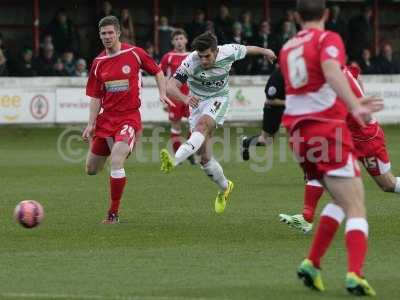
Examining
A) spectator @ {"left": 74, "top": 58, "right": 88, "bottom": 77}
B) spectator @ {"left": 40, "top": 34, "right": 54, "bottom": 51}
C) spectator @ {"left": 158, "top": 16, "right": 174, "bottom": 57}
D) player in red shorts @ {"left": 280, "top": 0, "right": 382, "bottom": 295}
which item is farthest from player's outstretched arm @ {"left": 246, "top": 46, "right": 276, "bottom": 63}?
spectator @ {"left": 158, "top": 16, "right": 174, "bottom": 57}

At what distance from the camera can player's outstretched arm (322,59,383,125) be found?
27.2 ft

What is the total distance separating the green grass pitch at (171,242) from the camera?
30.0ft

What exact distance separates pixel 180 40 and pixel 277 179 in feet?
14.3

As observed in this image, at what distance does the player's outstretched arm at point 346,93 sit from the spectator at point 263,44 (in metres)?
23.1

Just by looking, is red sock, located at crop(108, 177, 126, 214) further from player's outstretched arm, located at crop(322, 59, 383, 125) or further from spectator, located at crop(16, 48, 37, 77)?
spectator, located at crop(16, 48, 37, 77)

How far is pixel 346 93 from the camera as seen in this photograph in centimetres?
833

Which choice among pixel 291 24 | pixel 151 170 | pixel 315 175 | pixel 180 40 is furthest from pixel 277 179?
pixel 291 24

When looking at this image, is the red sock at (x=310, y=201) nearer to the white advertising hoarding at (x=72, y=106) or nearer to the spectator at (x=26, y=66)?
the white advertising hoarding at (x=72, y=106)

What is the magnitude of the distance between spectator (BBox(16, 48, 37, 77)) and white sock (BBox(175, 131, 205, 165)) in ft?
51.5

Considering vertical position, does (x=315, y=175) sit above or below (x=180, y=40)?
below

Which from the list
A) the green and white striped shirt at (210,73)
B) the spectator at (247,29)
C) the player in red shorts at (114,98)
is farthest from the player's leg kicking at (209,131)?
the spectator at (247,29)

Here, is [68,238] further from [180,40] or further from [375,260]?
[180,40]

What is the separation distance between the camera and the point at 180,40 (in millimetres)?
21906

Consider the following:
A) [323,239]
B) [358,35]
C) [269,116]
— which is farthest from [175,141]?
[323,239]
